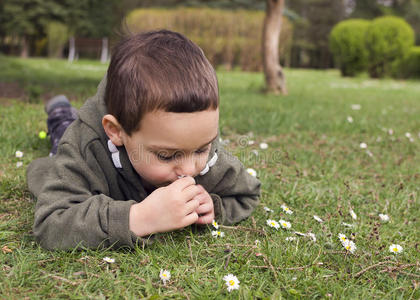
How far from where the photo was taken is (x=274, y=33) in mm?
7293

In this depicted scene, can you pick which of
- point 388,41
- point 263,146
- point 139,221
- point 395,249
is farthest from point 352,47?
point 139,221

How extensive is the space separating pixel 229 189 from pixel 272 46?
576 centimetres

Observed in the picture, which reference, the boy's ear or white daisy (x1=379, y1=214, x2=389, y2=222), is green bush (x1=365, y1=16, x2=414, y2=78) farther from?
the boy's ear

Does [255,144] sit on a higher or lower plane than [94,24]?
lower

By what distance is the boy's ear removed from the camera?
66.2 inches

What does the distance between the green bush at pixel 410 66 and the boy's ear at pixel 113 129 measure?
2034 cm

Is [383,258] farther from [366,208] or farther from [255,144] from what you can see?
[255,144]

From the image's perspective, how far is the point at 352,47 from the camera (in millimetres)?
19156

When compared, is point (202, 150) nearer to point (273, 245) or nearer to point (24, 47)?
point (273, 245)

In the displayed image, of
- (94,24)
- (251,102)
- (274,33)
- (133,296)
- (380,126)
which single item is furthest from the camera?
(94,24)

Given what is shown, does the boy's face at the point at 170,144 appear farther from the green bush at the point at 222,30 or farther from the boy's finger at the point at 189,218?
the green bush at the point at 222,30

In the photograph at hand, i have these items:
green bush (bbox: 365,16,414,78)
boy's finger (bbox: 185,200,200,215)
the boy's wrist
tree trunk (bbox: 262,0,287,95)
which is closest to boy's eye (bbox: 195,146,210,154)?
boy's finger (bbox: 185,200,200,215)

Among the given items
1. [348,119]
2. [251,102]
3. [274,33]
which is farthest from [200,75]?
[274,33]

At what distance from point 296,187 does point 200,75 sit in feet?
4.52
